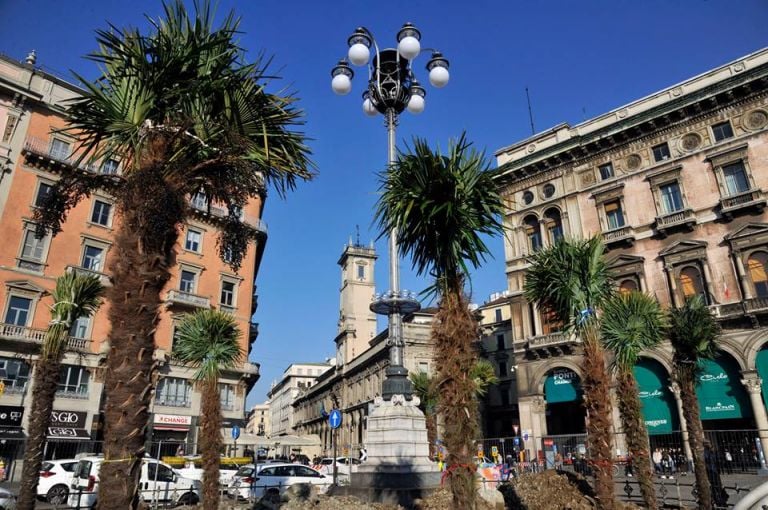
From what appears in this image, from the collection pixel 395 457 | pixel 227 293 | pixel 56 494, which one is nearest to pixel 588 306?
pixel 395 457

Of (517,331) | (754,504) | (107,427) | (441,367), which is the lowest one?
(754,504)

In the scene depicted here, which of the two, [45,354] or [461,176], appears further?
[45,354]

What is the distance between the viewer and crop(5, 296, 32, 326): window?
88.5 feet

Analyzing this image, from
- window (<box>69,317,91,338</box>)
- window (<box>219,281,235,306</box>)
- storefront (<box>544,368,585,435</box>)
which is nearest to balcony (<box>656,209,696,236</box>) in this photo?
storefront (<box>544,368,585,435</box>)

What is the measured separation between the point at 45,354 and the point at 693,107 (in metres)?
32.7

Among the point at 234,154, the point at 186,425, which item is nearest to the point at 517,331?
the point at 186,425

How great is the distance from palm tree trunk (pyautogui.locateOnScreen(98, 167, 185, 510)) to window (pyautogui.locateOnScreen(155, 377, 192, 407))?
94.9ft

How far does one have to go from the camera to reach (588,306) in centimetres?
1434

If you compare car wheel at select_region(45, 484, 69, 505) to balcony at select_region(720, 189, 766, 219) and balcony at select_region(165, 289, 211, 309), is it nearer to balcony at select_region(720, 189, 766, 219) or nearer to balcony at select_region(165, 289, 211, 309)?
balcony at select_region(165, 289, 211, 309)

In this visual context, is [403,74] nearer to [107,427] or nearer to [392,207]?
[392,207]

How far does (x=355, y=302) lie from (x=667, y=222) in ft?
173

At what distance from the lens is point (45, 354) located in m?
11.9

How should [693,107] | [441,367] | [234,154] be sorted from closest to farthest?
[234,154]
[441,367]
[693,107]

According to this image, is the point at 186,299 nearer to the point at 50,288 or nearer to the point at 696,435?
the point at 50,288
